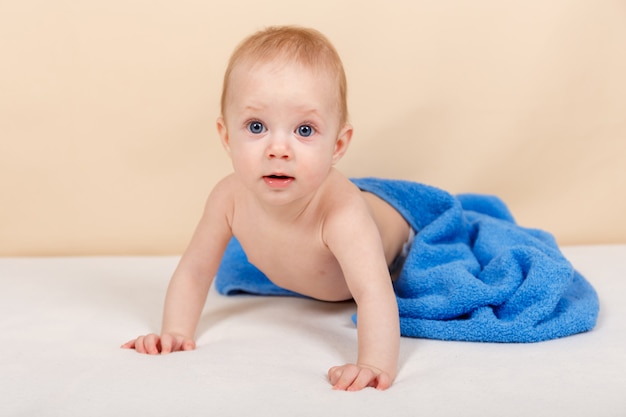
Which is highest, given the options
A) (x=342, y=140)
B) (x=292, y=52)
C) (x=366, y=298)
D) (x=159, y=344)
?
(x=292, y=52)

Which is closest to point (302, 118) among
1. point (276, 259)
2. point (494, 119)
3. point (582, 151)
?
point (276, 259)

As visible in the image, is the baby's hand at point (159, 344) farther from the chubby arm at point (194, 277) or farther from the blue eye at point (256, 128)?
the blue eye at point (256, 128)

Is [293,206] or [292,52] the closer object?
[292,52]

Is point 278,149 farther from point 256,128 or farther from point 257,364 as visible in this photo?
point 257,364

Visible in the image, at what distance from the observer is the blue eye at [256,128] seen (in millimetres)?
1411

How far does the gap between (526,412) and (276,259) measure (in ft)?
2.01

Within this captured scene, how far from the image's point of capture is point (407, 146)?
7.28ft

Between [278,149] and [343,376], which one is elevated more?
[278,149]

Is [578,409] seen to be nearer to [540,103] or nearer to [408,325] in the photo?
[408,325]

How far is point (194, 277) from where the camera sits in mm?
1637

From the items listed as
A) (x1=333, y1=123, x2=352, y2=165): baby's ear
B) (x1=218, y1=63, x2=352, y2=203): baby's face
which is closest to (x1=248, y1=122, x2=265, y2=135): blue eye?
(x1=218, y1=63, x2=352, y2=203): baby's face

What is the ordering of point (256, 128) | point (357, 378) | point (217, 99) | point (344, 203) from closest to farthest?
point (357, 378) < point (256, 128) < point (344, 203) < point (217, 99)

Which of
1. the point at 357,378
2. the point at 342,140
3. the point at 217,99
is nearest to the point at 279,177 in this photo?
the point at 342,140

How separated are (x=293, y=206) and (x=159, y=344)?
0.34 meters
